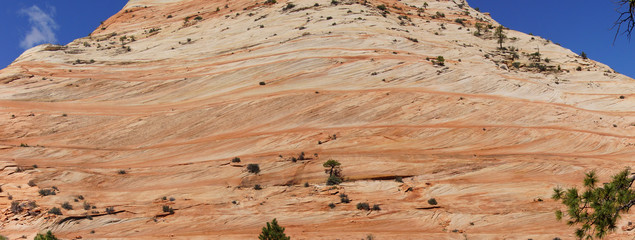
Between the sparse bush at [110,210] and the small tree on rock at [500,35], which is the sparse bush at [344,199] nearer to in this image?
the sparse bush at [110,210]

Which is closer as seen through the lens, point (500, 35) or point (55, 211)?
point (55, 211)

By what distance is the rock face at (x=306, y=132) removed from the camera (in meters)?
19.2

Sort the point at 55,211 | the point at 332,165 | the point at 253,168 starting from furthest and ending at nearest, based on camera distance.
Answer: the point at 253,168 → the point at 332,165 → the point at 55,211

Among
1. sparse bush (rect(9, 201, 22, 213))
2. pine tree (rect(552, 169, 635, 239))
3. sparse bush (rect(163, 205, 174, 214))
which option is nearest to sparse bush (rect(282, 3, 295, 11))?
sparse bush (rect(163, 205, 174, 214))

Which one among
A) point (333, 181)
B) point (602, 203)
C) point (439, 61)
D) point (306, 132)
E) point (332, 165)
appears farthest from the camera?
point (439, 61)

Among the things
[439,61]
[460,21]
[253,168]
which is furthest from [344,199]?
[460,21]

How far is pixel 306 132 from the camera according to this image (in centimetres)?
2545

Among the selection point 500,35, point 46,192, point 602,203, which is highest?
point 500,35

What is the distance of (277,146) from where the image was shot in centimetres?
2453

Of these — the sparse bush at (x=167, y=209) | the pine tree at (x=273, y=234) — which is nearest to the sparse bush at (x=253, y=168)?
the sparse bush at (x=167, y=209)

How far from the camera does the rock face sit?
63.1 feet

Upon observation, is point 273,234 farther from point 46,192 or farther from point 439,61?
point 439,61

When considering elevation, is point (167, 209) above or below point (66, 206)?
below

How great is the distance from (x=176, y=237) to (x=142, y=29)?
32124 millimetres
